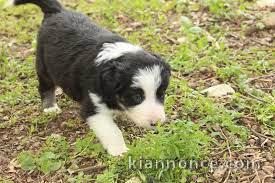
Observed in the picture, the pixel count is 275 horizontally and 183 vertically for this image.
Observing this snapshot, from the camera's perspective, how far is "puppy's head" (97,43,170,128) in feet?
14.4

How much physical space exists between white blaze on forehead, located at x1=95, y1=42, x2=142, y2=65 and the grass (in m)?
0.76

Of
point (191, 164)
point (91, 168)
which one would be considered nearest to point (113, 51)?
point (91, 168)

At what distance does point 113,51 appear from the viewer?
4754 mm

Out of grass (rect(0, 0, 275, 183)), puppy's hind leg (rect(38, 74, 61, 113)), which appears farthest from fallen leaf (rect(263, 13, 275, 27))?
puppy's hind leg (rect(38, 74, 61, 113))

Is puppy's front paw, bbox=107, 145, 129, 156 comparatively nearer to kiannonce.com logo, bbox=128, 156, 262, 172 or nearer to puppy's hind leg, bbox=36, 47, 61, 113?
kiannonce.com logo, bbox=128, 156, 262, 172

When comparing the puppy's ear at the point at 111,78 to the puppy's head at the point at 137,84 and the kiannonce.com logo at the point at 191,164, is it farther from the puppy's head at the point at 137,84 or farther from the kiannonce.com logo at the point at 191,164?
the kiannonce.com logo at the point at 191,164

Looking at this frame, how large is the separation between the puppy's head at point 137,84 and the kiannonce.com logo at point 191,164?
388mm

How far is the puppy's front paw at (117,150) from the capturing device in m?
4.62

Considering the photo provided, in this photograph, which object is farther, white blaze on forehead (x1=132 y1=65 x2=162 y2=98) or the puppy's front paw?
the puppy's front paw

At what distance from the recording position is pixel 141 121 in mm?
Answer: 4391

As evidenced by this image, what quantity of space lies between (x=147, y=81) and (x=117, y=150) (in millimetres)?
722

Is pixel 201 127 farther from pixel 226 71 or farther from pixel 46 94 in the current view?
pixel 46 94

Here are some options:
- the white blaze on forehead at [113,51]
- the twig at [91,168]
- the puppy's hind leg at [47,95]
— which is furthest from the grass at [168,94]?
the white blaze on forehead at [113,51]

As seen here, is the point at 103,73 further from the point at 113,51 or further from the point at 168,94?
the point at 168,94
